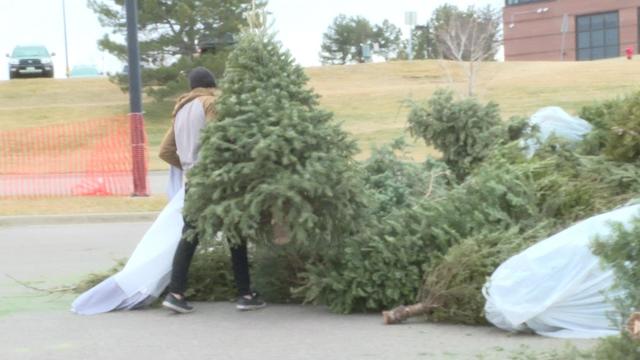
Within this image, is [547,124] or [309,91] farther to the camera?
[547,124]

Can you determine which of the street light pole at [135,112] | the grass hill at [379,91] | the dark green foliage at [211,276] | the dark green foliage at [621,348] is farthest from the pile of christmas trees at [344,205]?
the grass hill at [379,91]

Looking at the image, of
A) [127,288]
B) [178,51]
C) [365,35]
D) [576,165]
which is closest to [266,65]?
[127,288]

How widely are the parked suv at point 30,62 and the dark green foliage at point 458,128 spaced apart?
4737cm

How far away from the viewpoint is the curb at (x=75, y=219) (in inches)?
559

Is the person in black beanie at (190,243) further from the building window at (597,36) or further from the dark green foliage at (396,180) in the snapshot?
the building window at (597,36)

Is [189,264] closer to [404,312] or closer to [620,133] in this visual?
[404,312]

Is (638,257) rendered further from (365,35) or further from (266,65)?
(365,35)

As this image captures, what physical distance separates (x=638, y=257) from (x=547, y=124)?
14.1ft

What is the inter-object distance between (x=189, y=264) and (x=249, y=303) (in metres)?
0.54

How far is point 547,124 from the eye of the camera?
814cm

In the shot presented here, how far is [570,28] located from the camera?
8419 centimetres

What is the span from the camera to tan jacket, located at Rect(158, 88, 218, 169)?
664 cm

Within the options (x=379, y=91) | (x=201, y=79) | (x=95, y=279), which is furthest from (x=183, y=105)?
(x=379, y=91)

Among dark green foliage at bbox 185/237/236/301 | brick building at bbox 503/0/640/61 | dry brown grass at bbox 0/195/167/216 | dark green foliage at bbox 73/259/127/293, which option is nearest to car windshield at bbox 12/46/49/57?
dry brown grass at bbox 0/195/167/216
